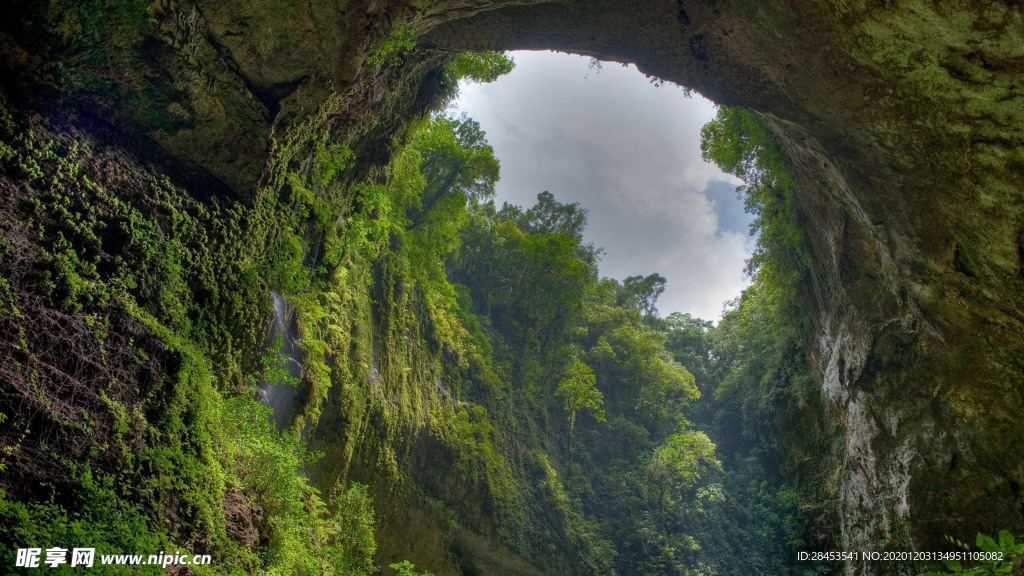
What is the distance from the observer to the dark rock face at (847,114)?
18.3ft

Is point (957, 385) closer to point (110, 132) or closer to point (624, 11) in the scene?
point (624, 11)

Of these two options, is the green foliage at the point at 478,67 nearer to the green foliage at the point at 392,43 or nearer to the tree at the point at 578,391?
the green foliage at the point at 392,43

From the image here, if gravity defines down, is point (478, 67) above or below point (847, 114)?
above

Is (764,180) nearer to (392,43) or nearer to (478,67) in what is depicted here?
(478,67)

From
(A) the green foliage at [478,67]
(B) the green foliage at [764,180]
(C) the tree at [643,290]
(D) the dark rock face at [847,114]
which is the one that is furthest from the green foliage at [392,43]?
(C) the tree at [643,290]

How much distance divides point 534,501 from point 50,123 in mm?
15913

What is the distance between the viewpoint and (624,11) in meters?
9.55

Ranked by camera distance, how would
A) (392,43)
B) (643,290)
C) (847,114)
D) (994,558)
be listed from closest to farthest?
1. (994,558)
2. (392,43)
3. (847,114)
4. (643,290)

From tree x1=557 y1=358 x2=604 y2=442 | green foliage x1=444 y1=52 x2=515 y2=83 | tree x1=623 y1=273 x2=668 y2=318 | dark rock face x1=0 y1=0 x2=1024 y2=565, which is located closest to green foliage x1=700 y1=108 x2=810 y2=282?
dark rock face x1=0 y1=0 x2=1024 y2=565

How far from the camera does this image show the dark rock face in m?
5.57

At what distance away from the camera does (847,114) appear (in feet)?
27.8

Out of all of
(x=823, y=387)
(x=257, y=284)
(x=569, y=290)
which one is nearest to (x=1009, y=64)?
(x=823, y=387)

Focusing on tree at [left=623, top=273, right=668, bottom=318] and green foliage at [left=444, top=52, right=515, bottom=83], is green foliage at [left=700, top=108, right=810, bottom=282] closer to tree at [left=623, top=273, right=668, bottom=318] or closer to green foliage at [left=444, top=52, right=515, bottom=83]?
green foliage at [left=444, top=52, right=515, bottom=83]

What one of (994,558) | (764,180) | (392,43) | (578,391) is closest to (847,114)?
(764,180)
